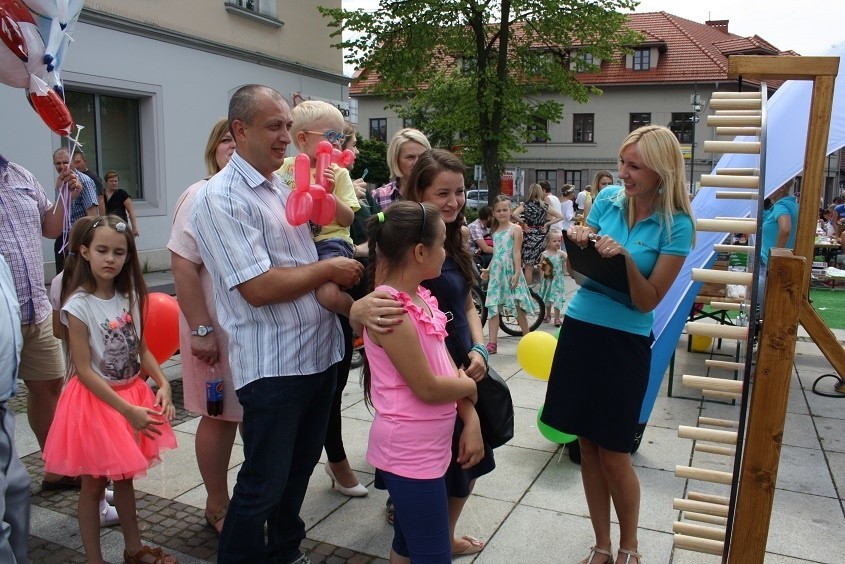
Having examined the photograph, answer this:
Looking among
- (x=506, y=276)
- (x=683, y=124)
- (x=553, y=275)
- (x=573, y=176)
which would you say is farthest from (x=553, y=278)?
(x=573, y=176)

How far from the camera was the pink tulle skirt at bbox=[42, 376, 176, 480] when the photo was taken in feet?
9.12

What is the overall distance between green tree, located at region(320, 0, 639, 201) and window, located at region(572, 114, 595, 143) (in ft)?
68.2

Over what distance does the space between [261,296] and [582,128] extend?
40.5 m

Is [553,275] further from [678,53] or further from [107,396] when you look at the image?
[678,53]

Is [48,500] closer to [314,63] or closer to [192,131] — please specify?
[192,131]

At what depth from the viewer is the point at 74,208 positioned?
6168 mm

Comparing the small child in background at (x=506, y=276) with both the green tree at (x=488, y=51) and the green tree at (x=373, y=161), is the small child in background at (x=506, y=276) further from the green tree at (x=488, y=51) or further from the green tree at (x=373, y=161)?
the green tree at (x=373, y=161)

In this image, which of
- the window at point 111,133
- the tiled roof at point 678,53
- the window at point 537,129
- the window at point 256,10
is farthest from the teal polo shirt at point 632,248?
the tiled roof at point 678,53

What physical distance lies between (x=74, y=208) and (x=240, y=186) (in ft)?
15.0

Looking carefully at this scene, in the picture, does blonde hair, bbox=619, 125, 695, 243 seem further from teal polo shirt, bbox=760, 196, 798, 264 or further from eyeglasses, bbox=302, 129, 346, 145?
teal polo shirt, bbox=760, 196, 798, 264

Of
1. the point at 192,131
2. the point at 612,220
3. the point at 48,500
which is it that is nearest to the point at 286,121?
the point at 612,220

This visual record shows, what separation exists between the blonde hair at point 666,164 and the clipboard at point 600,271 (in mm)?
279

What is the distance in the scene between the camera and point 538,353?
451 centimetres

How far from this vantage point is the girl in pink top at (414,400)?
217cm
